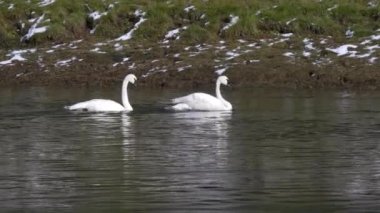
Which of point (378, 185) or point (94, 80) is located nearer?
point (378, 185)

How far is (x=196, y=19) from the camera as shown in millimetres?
42281

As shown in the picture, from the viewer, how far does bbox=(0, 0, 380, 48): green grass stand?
132 ft

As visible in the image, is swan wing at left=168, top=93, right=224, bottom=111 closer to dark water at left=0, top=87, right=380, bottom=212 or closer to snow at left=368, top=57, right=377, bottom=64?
dark water at left=0, top=87, right=380, bottom=212

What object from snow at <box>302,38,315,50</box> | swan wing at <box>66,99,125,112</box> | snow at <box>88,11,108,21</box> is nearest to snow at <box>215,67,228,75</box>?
snow at <box>302,38,315,50</box>

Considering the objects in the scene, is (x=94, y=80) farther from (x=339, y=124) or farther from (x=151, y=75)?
(x=339, y=124)

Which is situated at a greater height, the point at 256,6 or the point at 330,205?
the point at 256,6

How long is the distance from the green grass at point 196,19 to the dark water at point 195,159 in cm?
1289

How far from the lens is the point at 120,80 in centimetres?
3609

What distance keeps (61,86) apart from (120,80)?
6.34 ft

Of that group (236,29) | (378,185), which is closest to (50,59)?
(236,29)

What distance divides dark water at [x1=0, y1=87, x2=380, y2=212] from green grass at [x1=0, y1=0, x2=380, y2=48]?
42.3ft

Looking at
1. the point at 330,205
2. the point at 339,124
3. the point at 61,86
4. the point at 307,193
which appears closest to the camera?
the point at 330,205

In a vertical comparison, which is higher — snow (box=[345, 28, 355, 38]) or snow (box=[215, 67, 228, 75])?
snow (box=[345, 28, 355, 38])

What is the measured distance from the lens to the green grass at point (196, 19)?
132 ft
